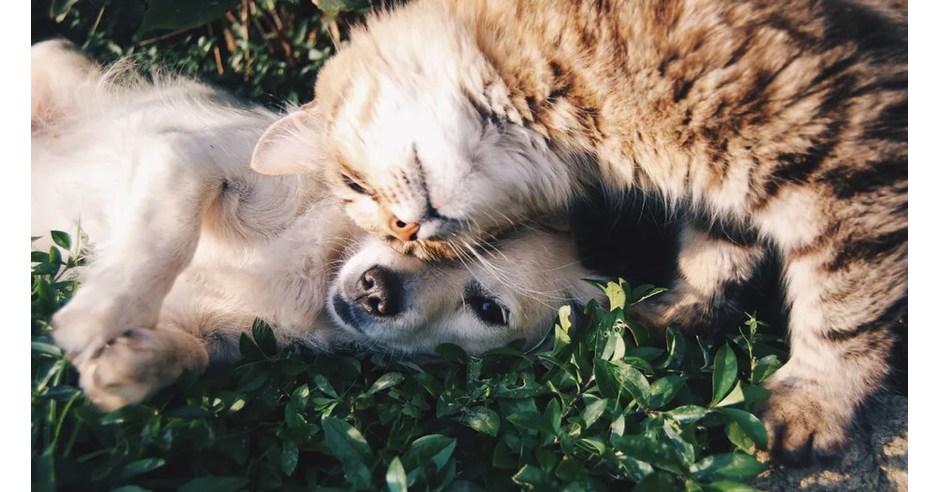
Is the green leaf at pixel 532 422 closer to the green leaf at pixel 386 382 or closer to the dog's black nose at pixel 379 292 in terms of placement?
the green leaf at pixel 386 382

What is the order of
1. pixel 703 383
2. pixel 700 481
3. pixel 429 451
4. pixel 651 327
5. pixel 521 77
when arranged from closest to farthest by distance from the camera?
1. pixel 700 481
2. pixel 429 451
3. pixel 521 77
4. pixel 703 383
5. pixel 651 327

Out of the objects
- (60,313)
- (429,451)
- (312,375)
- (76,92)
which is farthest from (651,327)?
(76,92)

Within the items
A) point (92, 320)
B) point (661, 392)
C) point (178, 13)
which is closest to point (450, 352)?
point (661, 392)

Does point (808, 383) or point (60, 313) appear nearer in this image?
point (60, 313)

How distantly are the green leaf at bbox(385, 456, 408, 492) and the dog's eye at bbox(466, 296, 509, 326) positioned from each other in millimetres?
904

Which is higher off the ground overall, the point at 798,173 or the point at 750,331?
the point at 798,173

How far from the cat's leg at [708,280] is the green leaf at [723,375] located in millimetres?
454

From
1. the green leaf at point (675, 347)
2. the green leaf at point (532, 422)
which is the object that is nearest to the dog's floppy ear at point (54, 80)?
the green leaf at point (532, 422)

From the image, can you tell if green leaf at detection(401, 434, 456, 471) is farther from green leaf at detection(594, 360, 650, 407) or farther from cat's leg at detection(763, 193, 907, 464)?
cat's leg at detection(763, 193, 907, 464)

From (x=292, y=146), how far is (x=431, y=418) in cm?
101

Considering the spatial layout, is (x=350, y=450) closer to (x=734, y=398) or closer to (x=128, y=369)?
(x=128, y=369)

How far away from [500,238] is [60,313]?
1331 millimetres

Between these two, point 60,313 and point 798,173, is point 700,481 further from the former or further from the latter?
point 60,313

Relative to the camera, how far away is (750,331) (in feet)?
8.23
